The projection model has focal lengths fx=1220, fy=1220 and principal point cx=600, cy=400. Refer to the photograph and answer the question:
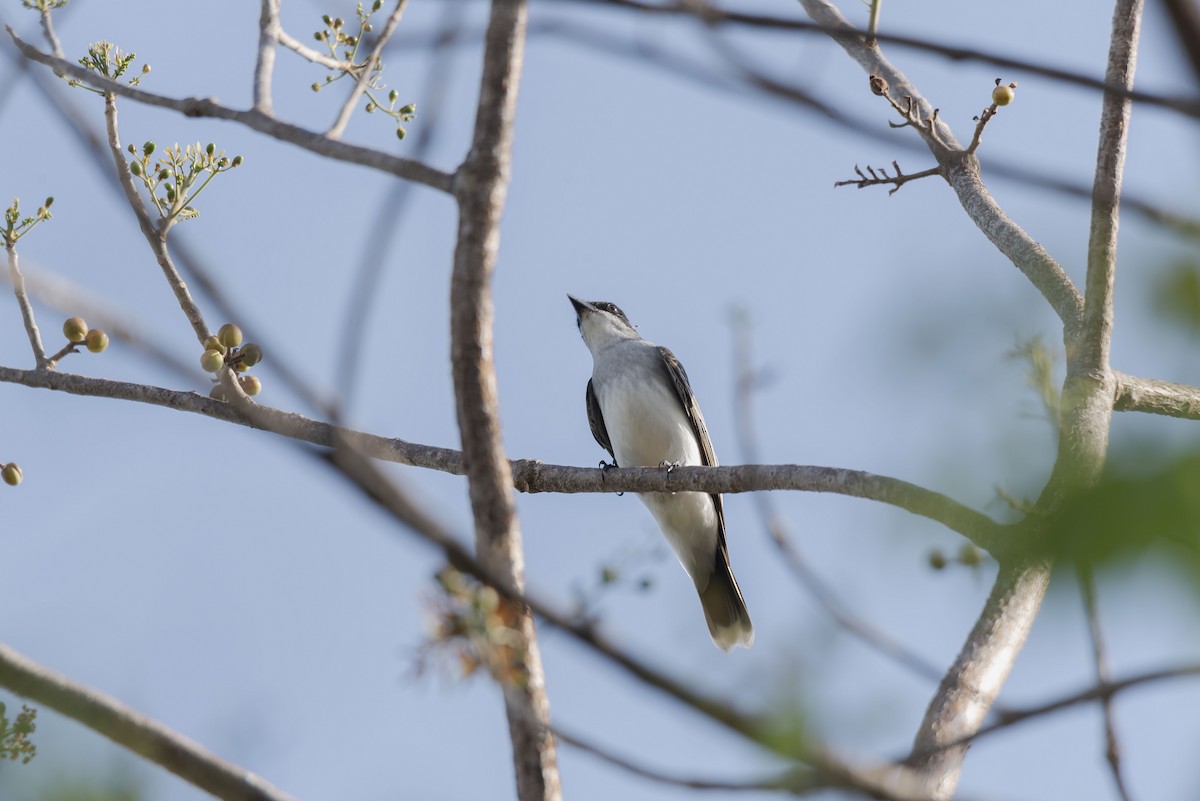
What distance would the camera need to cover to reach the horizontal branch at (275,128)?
3141 mm

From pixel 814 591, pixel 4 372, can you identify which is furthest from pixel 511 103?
pixel 4 372

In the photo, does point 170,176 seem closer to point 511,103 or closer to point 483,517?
point 511,103

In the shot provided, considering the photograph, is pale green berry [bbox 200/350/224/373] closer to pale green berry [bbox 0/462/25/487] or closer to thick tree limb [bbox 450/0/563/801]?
pale green berry [bbox 0/462/25/487]

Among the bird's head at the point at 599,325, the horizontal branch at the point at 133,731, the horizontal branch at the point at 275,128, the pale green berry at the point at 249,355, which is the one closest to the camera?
the horizontal branch at the point at 133,731

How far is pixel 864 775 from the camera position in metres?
1.72

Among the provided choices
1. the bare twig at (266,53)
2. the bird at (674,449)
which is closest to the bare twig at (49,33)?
the bare twig at (266,53)

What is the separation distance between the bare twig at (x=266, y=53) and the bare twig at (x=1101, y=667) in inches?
115

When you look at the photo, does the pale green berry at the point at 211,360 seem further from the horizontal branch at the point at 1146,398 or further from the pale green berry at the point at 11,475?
the horizontal branch at the point at 1146,398

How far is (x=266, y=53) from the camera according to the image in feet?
14.9

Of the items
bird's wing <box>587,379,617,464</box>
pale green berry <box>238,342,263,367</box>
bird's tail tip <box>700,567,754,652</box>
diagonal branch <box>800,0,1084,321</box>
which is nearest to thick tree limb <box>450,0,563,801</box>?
pale green berry <box>238,342,263,367</box>

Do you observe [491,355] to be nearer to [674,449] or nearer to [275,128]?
[275,128]

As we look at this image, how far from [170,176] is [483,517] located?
9.64ft

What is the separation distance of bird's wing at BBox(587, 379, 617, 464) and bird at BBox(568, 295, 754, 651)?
9 cm

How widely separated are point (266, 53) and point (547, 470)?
2771 millimetres
